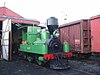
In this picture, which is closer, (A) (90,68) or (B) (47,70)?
(B) (47,70)

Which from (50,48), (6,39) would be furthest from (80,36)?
(6,39)

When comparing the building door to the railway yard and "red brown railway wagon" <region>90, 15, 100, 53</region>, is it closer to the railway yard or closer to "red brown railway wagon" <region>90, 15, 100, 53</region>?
the railway yard

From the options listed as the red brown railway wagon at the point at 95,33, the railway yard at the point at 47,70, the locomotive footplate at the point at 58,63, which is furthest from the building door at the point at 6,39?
the red brown railway wagon at the point at 95,33

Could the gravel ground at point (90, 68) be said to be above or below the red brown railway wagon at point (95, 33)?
below

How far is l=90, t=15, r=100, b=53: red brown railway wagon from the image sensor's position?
11.5 m

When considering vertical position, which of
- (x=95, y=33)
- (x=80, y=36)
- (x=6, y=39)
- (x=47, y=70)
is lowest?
(x=47, y=70)

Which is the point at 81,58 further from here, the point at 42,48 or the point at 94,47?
the point at 42,48

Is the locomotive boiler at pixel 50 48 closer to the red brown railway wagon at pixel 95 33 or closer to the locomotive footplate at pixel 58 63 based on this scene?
the locomotive footplate at pixel 58 63

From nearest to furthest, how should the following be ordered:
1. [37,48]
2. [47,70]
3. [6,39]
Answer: [47,70] < [37,48] < [6,39]

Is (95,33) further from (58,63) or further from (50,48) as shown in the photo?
(58,63)

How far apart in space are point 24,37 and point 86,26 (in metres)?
4.88

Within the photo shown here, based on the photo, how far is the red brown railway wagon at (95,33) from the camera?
11.5 meters

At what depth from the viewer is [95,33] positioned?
1177 centimetres


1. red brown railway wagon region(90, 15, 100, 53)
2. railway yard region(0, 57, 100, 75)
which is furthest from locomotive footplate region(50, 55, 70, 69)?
red brown railway wagon region(90, 15, 100, 53)
